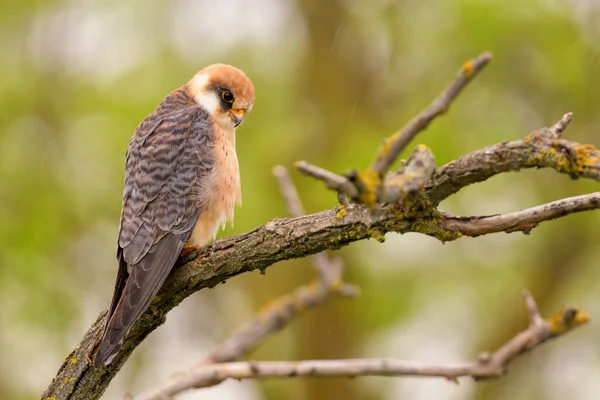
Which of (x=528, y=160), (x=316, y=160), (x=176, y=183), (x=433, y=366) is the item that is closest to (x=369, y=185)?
(x=528, y=160)

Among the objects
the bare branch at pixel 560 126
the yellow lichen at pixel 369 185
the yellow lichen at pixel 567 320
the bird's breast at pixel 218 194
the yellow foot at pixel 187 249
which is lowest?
the yellow lichen at pixel 567 320

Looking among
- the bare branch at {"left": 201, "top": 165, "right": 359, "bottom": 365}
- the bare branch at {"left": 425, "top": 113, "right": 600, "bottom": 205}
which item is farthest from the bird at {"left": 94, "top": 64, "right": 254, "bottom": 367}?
the bare branch at {"left": 425, "top": 113, "right": 600, "bottom": 205}

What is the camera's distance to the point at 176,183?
4.93 m

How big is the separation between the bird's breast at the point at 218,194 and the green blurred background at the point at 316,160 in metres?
3.80

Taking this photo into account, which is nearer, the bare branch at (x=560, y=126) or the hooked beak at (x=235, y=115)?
the bare branch at (x=560, y=126)

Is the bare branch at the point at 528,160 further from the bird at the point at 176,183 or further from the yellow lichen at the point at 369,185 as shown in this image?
the bird at the point at 176,183

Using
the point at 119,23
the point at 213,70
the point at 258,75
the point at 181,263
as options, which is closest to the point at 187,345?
the point at 258,75

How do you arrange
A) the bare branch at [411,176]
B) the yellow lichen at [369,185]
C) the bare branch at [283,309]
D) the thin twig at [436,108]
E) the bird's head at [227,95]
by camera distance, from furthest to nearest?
the bird's head at [227,95]
the bare branch at [283,309]
the bare branch at [411,176]
the yellow lichen at [369,185]
the thin twig at [436,108]

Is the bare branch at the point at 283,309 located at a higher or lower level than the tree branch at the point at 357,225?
higher

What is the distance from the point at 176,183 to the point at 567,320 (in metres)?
2.58

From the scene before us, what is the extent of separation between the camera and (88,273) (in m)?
11.0

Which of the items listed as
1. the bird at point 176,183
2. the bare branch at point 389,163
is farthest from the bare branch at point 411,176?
the bird at point 176,183

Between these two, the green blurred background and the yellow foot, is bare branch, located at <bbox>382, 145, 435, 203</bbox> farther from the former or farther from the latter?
the green blurred background

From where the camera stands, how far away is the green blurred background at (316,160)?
970 cm
